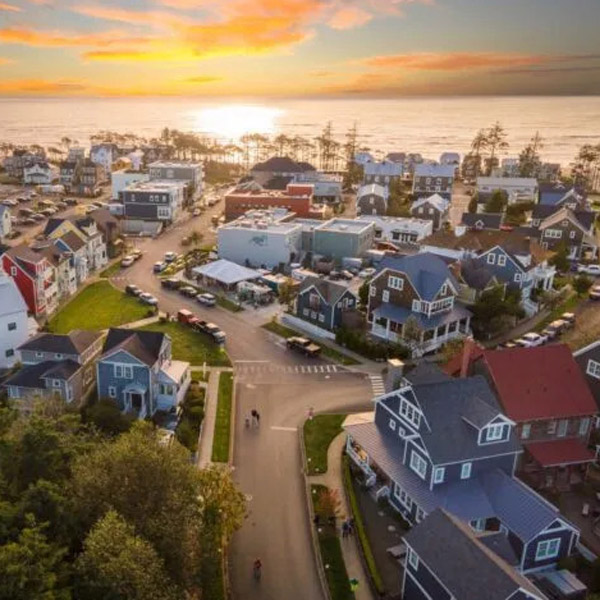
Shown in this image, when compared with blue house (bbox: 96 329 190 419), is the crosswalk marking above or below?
below

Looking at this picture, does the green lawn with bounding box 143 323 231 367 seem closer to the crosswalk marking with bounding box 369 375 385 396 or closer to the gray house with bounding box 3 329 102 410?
the gray house with bounding box 3 329 102 410

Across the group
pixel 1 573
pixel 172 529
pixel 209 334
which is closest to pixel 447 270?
pixel 209 334

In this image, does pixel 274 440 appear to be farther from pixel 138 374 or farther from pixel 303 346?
pixel 303 346

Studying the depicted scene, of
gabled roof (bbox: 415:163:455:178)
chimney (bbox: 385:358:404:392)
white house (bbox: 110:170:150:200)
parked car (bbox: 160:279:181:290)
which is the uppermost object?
gabled roof (bbox: 415:163:455:178)

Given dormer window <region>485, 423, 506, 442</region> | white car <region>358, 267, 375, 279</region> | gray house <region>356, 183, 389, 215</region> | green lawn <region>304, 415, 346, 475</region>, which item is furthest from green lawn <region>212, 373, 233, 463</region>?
gray house <region>356, 183, 389, 215</region>

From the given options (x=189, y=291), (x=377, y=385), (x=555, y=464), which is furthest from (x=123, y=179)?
(x=555, y=464)

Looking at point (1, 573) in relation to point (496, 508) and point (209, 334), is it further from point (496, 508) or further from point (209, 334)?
point (209, 334)
